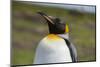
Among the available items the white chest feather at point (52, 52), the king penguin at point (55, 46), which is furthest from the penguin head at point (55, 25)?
the white chest feather at point (52, 52)

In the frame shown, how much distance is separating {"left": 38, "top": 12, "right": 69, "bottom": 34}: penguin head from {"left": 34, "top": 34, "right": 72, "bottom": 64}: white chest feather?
0.10m

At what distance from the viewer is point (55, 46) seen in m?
2.24

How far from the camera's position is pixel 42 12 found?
2.19 m

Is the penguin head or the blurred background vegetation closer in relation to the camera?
the blurred background vegetation

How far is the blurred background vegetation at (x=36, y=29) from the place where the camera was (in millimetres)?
2085

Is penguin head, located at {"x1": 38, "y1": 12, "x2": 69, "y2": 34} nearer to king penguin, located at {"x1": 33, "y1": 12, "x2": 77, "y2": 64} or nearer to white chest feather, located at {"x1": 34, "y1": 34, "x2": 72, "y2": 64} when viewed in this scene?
king penguin, located at {"x1": 33, "y1": 12, "x2": 77, "y2": 64}

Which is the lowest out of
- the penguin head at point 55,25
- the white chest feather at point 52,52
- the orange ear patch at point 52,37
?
the white chest feather at point 52,52

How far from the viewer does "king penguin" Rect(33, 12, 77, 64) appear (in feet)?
7.17

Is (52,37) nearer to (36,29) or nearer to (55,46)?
(55,46)

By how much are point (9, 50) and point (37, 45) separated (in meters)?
0.32

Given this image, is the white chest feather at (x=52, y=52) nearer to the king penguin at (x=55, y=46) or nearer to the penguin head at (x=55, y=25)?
the king penguin at (x=55, y=46)

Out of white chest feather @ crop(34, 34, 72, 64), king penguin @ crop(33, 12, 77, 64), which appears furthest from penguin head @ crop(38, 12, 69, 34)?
white chest feather @ crop(34, 34, 72, 64)

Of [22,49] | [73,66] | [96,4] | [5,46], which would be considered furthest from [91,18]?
[5,46]

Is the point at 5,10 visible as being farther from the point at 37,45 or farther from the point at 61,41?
the point at 61,41
